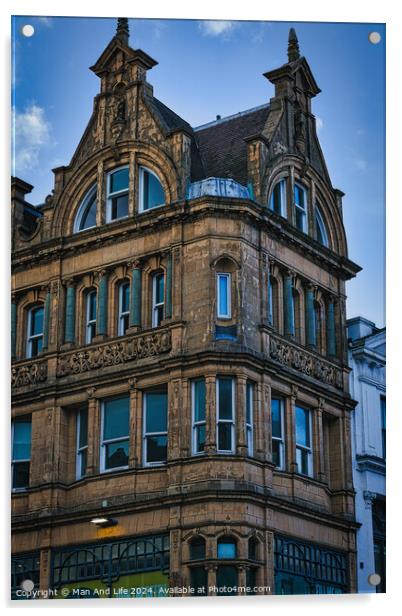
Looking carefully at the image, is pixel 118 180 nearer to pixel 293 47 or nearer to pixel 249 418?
pixel 293 47

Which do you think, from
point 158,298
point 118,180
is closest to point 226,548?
point 158,298

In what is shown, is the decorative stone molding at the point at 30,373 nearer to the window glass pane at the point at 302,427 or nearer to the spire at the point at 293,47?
the window glass pane at the point at 302,427

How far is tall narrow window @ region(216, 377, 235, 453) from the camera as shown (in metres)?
19.4

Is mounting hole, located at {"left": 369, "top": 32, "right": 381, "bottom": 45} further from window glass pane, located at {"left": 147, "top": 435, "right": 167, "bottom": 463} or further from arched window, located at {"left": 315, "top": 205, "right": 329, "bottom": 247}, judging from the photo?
window glass pane, located at {"left": 147, "top": 435, "right": 167, "bottom": 463}

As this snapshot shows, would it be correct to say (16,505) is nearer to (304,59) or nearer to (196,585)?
(196,585)

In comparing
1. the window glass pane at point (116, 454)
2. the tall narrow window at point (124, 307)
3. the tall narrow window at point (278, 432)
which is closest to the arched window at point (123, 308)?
the tall narrow window at point (124, 307)

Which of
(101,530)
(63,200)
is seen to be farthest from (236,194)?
(101,530)

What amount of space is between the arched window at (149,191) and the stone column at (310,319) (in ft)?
8.86

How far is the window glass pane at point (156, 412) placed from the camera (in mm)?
20031

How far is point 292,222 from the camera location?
21391 millimetres

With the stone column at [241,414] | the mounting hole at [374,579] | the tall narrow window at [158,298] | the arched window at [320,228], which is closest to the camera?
the mounting hole at [374,579]

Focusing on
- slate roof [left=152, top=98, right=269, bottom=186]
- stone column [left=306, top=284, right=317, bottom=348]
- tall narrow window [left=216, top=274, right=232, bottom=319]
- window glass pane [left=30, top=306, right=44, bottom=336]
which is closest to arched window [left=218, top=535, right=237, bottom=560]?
tall narrow window [left=216, top=274, right=232, bottom=319]

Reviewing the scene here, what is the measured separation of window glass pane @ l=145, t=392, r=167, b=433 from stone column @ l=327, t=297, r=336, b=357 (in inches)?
121

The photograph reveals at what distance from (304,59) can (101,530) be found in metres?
7.10
